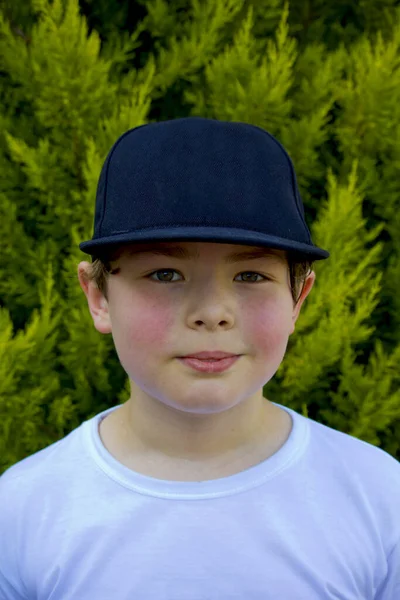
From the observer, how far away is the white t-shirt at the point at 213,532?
1577 millimetres

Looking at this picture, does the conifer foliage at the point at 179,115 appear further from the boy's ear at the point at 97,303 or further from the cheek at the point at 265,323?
the cheek at the point at 265,323

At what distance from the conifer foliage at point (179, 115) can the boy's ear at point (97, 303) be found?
2.89 ft

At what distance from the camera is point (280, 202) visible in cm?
160

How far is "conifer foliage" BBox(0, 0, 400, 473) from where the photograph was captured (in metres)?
2.75

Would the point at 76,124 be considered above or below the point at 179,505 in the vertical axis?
above

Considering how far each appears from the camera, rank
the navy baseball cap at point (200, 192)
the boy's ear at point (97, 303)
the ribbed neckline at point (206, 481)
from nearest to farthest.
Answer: the navy baseball cap at point (200, 192) → the ribbed neckline at point (206, 481) → the boy's ear at point (97, 303)

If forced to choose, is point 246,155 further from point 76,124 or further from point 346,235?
point 76,124

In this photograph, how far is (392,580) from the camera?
66.2 inches

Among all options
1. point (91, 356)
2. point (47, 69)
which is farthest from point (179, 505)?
point (47, 69)

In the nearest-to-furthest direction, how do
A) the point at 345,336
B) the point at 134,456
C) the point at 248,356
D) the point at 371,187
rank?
the point at 248,356, the point at 134,456, the point at 345,336, the point at 371,187

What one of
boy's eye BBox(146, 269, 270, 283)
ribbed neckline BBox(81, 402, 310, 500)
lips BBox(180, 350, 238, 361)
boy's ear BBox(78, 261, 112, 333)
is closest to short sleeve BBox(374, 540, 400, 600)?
ribbed neckline BBox(81, 402, 310, 500)

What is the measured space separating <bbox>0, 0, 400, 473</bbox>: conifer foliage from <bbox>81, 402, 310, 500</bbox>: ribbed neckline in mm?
961

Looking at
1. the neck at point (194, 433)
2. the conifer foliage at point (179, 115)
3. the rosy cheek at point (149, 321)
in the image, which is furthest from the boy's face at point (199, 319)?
the conifer foliage at point (179, 115)

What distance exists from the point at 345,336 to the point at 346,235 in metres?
0.46
